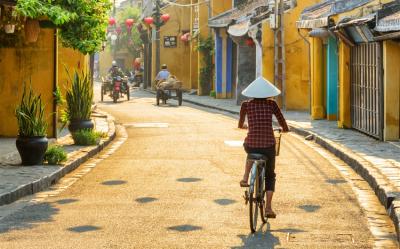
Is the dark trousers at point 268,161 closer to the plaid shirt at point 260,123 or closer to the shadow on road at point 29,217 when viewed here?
the plaid shirt at point 260,123

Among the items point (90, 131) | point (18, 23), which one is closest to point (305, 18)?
point (90, 131)

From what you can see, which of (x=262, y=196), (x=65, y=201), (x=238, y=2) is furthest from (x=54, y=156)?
(x=238, y=2)

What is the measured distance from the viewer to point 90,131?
65.4ft

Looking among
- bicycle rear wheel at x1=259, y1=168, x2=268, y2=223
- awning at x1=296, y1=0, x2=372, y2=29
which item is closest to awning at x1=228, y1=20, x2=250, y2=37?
awning at x1=296, y1=0, x2=372, y2=29

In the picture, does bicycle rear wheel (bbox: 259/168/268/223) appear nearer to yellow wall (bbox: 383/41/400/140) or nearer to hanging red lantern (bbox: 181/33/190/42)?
yellow wall (bbox: 383/41/400/140)

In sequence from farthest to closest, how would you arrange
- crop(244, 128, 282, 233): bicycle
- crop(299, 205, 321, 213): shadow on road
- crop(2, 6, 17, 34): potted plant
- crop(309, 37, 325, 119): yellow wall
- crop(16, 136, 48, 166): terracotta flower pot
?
1. crop(309, 37, 325, 119): yellow wall
2. crop(2, 6, 17, 34): potted plant
3. crop(16, 136, 48, 166): terracotta flower pot
4. crop(299, 205, 321, 213): shadow on road
5. crop(244, 128, 282, 233): bicycle

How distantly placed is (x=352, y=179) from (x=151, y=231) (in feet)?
18.0

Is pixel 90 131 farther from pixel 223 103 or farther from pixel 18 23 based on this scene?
pixel 223 103

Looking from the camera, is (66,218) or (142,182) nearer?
(66,218)

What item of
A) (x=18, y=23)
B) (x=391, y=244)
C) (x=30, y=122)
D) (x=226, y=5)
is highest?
(x=226, y=5)

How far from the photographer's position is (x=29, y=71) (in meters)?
20.3

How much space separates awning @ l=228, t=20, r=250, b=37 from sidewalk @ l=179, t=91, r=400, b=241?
8141 mm

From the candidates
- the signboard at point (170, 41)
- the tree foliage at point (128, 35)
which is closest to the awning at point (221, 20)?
the signboard at point (170, 41)

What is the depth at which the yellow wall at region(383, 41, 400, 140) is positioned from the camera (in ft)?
62.9
